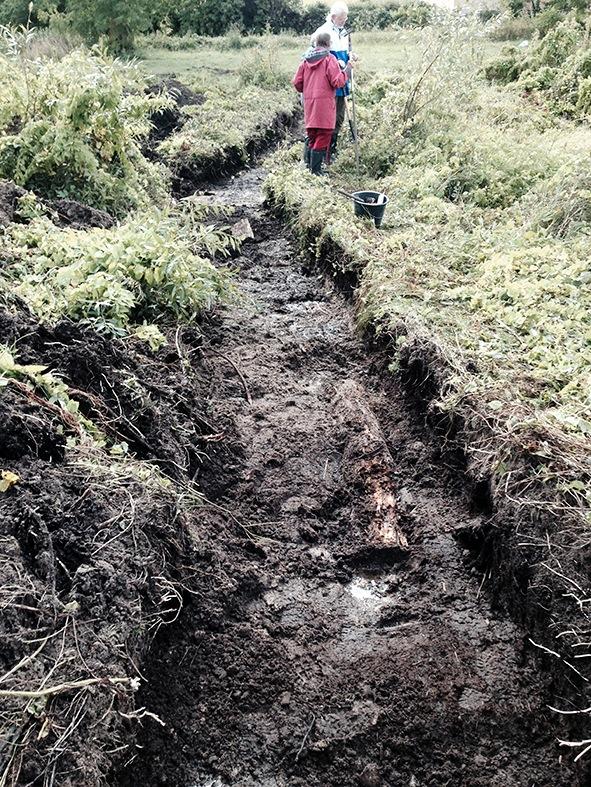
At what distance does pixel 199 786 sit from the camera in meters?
2.60

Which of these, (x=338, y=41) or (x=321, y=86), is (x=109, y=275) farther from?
(x=338, y=41)

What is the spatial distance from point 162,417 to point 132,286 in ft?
4.20

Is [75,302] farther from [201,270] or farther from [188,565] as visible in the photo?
[188,565]

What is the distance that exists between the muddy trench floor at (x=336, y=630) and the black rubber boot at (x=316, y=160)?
17.2ft

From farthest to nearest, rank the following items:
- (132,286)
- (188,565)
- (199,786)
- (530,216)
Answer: (530,216), (132,286), (188,565), (199,786)

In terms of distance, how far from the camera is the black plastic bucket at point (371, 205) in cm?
696

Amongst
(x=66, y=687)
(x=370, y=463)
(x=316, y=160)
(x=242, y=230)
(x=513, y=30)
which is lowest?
(x=370, y=463)

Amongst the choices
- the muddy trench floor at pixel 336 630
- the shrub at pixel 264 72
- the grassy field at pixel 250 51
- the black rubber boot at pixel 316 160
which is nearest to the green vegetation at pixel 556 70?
the grassy field at pixel 250 51

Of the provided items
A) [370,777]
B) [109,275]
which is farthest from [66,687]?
[109,275]

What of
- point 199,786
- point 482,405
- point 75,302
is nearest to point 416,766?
point 199,786

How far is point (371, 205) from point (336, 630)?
199 inches

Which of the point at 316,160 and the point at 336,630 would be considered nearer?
the point at 336,630

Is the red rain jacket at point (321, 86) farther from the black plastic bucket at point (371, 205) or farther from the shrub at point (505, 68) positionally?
the shrub at point (505, 68)

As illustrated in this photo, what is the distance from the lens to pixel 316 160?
9.09 m
